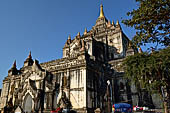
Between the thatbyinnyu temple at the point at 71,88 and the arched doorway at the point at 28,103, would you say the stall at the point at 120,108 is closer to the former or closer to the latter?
the thatbyinnyu temple at the point at 71,88

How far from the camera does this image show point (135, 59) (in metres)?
21.6

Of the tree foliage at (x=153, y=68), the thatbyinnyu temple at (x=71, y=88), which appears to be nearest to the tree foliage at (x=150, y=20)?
the tree foliage at (x=153, y=68)

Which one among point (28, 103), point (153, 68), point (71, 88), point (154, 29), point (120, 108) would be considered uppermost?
point (154, 29)

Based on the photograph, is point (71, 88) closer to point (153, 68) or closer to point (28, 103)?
point (28, 103)

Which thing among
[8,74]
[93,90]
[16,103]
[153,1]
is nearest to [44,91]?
[16,103]

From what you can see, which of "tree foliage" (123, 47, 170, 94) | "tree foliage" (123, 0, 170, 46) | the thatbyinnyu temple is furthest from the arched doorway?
"tree foliage" (123, 0, 170, 46)

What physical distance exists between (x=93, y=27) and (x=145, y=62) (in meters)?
32.2

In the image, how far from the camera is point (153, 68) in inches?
782

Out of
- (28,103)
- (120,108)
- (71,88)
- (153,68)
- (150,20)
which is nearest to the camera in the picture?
(150,20)

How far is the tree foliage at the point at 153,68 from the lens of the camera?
19.1 m

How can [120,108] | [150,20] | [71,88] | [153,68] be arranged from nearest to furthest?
[150,20]
[153,68]
[120,108]
[71,88]

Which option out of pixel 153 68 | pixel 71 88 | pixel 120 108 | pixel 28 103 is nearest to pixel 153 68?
pixel 153 68

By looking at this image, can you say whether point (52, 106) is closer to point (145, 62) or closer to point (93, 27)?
point (145, 62)

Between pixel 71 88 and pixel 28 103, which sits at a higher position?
pixel 71 88
